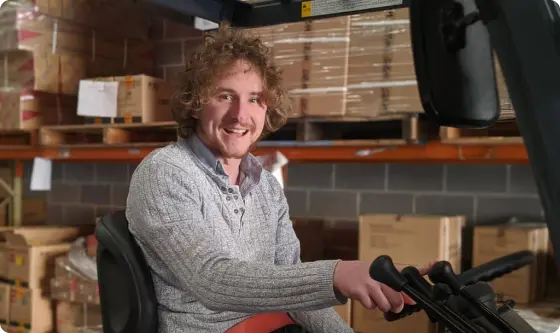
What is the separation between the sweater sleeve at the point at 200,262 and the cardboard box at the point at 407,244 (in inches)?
53.1

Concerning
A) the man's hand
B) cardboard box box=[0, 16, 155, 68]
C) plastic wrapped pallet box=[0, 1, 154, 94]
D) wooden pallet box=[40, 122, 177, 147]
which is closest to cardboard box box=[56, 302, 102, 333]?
wooden pallet box=[40, 122, 177, 147]

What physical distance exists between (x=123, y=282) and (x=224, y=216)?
0.42 m

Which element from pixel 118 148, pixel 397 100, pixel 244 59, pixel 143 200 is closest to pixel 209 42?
pixel 244 59

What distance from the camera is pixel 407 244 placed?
3.12 m

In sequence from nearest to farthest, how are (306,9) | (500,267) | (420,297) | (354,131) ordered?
(420,297) → (500,267) → (306,9) → (354,131)

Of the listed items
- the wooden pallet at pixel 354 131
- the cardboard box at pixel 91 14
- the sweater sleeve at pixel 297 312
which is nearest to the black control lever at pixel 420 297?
the sweater sleeve at pixel 297 312

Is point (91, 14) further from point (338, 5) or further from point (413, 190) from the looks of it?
point (413, 190)

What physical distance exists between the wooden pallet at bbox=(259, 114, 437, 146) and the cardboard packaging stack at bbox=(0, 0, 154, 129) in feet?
6.09

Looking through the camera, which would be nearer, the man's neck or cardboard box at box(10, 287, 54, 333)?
the man's neck

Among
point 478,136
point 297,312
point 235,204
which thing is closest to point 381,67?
point 478,136

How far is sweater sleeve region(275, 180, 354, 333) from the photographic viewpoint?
2393mm

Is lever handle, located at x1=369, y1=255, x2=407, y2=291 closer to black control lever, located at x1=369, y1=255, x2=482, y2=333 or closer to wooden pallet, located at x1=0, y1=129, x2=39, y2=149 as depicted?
black control lever, located at x1=369, y1=255, x2=482, y2=333

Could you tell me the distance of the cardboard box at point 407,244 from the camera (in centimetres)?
306

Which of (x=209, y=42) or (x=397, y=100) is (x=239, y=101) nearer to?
(x=209, y=42)
